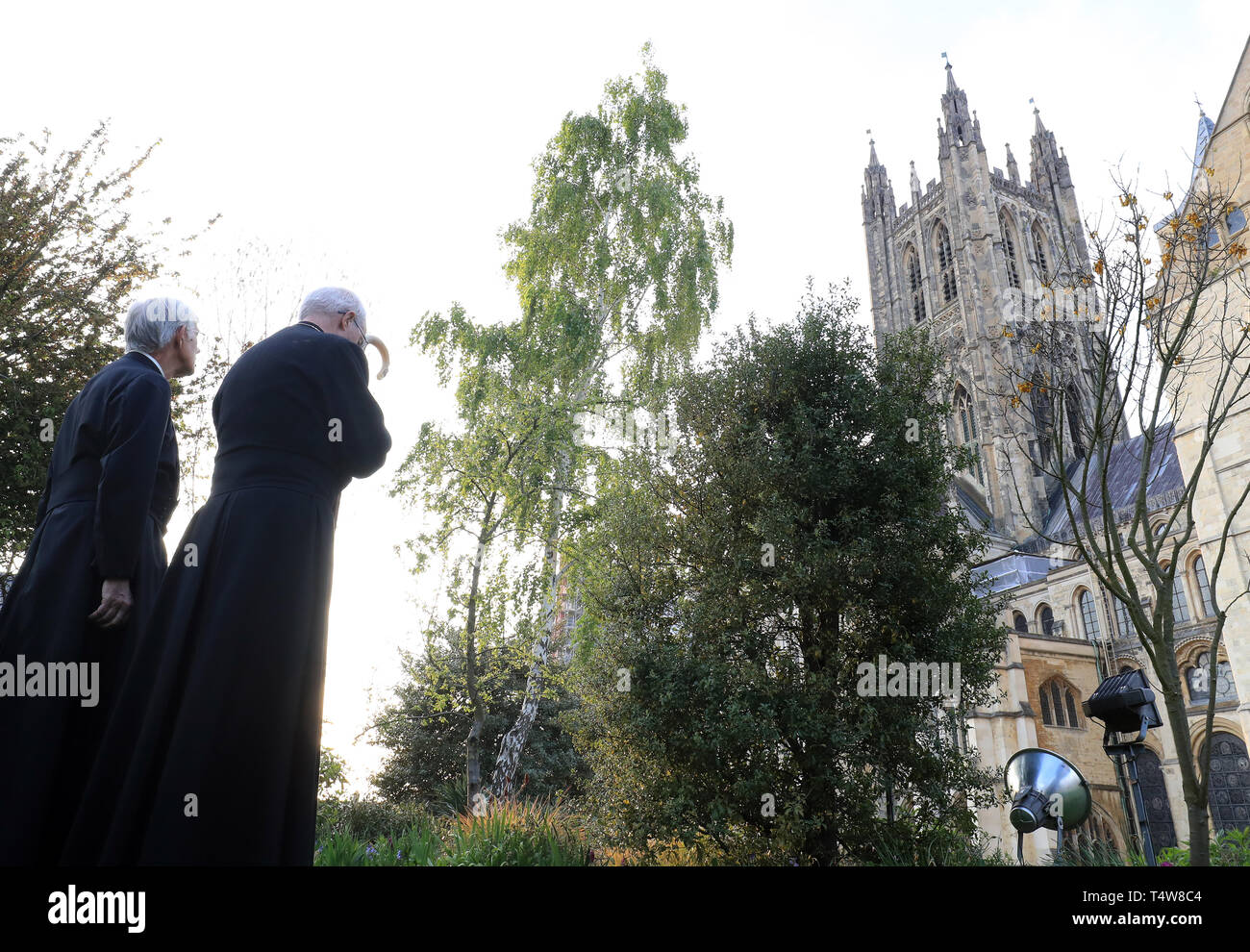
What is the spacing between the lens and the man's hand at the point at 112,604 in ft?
9.66

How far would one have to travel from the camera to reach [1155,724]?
23.5 ft

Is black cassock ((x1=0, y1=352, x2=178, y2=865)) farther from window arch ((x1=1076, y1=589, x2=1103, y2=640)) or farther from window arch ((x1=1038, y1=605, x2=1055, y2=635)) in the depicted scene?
window arch ((x1=1038, y1=605, x2=1055, y2=635))

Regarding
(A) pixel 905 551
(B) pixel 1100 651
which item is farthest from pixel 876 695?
(B) pixel 1100 651

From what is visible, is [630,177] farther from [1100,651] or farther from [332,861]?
[1100,651]

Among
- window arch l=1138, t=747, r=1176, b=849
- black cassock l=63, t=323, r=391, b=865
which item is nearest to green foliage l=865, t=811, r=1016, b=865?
black cassock l=63, t=323, r=391, b=865

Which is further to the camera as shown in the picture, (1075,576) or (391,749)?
(1075,576)

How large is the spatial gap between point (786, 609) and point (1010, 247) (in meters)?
67.0

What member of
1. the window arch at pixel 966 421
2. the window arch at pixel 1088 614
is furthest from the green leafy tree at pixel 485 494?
the window arch at pixel 966 421

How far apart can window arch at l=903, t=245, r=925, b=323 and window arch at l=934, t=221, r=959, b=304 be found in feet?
6.53

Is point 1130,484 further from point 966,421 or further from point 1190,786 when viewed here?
point 1190,786

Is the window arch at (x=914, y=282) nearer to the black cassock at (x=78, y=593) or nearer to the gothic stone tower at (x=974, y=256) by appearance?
the gothic stone tower at (x=974, y=256)

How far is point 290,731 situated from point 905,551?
900cm

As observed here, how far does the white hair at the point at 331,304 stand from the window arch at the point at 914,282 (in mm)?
70235

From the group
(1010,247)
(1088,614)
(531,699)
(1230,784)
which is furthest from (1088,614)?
(531,699)
